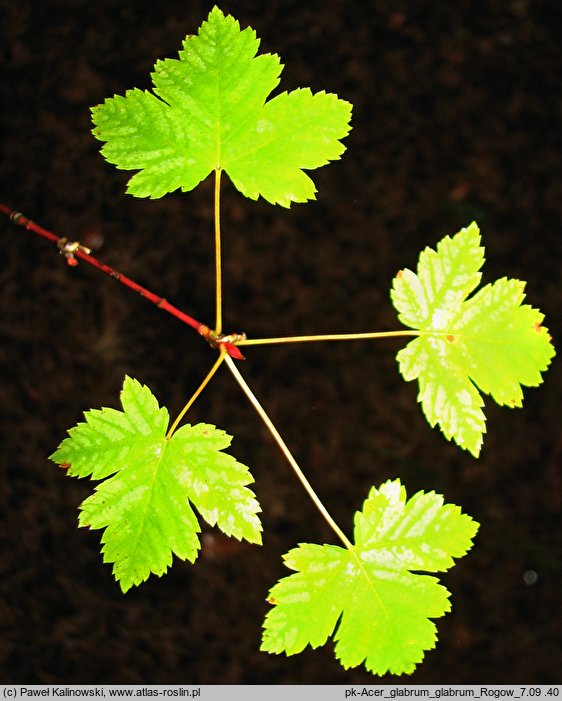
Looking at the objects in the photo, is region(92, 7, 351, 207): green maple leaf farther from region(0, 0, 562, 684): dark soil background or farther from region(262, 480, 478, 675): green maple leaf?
region(262, 480, 478, 675): green maple leaf

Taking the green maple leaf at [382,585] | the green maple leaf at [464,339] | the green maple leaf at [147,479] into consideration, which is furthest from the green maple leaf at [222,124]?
the green maple leaf at [382,585]

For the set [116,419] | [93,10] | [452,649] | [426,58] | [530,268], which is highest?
[426,58]

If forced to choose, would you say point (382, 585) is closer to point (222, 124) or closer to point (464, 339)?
point (464, 339)

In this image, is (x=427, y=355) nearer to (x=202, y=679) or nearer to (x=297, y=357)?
(x=297, y=357)

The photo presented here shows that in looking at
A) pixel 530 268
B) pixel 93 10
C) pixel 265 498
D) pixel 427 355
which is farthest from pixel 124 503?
pixel 93 10

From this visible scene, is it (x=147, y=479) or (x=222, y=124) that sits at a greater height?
(x=222, y=124)

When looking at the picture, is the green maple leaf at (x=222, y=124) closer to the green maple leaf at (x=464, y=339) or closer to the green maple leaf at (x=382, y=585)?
the green maple leaf at (x=464, y=339)

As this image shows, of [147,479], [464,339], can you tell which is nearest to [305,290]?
[464,339]
